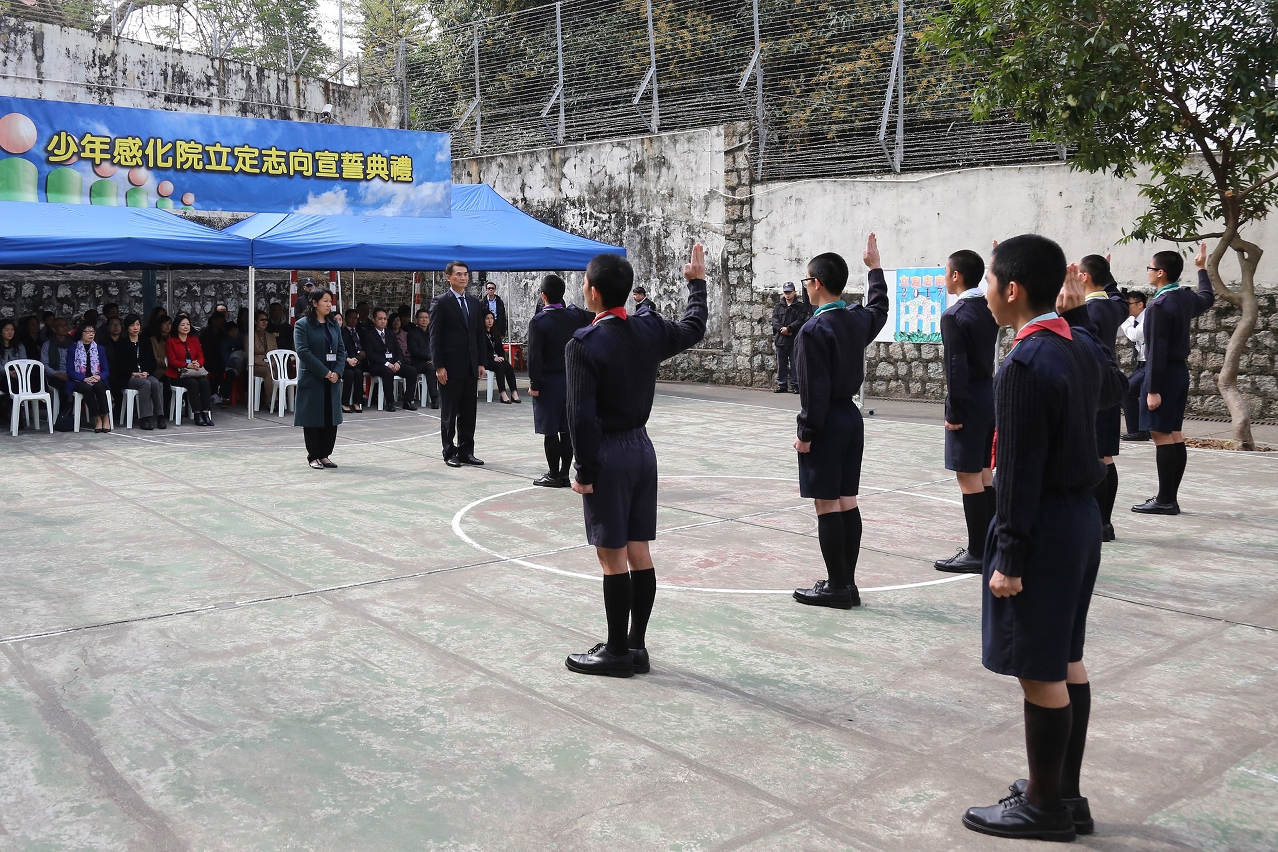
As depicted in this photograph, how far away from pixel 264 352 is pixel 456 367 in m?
6.05

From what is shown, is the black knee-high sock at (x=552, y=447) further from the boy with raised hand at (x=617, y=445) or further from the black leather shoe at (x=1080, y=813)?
the black leather shoe at (x=1080, y=813)

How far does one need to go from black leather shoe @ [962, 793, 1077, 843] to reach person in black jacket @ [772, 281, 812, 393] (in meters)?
13.1

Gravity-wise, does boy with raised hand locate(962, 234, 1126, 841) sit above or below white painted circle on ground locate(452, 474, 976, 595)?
above

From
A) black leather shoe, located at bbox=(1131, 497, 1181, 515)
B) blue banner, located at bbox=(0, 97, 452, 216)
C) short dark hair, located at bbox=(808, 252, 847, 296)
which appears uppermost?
blue banner, located at bbox=(0, 97, 452, 216)

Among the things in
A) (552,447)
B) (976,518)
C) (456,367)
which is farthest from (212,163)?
(976,518)

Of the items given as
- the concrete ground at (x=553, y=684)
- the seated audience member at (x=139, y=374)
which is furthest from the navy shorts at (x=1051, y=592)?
the seated audience member at (x=139, y=374)

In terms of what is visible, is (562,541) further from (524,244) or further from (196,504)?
(524,244)

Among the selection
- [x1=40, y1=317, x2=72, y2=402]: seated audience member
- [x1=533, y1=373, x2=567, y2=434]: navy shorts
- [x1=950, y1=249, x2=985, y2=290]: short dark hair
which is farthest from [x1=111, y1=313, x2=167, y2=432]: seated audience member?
[x1=950, y1=249, x2=985, y2=290]: short dark hair

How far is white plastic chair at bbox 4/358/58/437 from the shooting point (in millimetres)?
11711

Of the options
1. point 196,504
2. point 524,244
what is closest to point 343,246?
point 524,244

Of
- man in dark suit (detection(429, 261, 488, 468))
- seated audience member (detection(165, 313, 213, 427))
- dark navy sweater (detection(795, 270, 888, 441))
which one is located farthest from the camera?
seated audience member (detection(165, 313, 213, 427))

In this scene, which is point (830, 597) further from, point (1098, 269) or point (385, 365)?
point (385, 365)

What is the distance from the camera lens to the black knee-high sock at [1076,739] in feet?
10.8

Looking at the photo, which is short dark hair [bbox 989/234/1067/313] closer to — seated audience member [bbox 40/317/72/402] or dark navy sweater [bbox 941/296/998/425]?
dark navy sweater [bbox 941/296/998/425]
